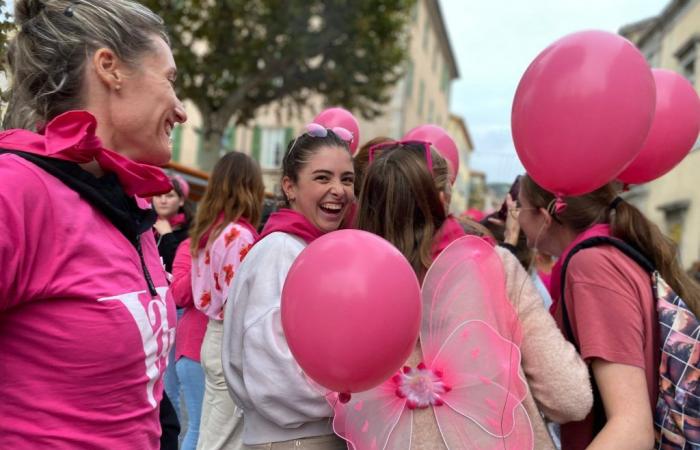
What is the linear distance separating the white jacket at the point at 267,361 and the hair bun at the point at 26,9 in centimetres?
101

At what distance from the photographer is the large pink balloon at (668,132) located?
2357mm

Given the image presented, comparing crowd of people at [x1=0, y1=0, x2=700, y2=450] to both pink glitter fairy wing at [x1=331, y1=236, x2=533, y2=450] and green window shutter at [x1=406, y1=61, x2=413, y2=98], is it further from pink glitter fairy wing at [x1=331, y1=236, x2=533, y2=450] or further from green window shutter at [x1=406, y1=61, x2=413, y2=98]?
green window shutter at [x1=406, y1=61, x2=413, y2=98]

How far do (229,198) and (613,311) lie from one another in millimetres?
2249

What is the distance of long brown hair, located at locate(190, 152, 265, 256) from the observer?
345cm

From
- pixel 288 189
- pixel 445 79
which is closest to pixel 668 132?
pixel 288 189

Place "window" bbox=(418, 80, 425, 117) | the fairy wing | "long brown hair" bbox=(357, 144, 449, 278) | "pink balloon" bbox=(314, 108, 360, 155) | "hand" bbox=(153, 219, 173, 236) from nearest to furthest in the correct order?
1. the fairy wing
2. "long brown hair" bbox=(357, 144, 449, 278)
3. "pink balloon" bbox=(314, 108, 360, 155)
4. "hand" bbox=(153, 219, 173, 236)
5. "window" bbox=(418, 80, 425, 117)

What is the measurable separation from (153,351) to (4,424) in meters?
0.29

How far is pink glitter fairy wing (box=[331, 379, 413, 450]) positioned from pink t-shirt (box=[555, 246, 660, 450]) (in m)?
0.54

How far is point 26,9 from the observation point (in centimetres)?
132

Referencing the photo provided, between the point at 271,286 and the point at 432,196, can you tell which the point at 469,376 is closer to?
the point at 432,196

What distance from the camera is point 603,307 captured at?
1768 millimetres

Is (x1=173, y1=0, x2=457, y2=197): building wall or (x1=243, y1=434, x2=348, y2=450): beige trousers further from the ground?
(x1=243, y1=434, x2=348, y2=450): beige trousers

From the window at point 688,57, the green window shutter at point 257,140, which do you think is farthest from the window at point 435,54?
the window at point 688,57

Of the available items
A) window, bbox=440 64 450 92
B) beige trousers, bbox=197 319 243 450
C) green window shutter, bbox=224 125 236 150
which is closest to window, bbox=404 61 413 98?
green window shutter, bbox=224 125 236 150
